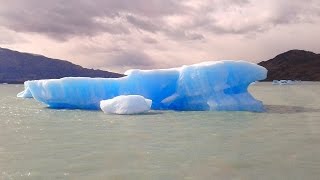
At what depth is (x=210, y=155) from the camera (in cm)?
801

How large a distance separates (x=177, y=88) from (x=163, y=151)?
37.3 feet

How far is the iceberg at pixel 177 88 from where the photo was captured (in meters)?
18.6

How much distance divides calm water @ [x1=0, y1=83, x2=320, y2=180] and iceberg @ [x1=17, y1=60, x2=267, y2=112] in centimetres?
534

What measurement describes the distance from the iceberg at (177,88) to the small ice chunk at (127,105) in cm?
232

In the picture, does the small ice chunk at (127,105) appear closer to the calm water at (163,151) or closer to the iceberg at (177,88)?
the iceberg at (177,88)

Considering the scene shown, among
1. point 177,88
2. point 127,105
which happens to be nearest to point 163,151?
point 127,105

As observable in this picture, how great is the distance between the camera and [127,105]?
17219mm

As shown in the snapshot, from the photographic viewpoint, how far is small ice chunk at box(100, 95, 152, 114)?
676 inches

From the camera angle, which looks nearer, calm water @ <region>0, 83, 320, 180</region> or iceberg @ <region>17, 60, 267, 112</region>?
calm water @ <region>0, 83, 320, 180</region>

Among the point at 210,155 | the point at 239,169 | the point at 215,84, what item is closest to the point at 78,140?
the point at 210,155

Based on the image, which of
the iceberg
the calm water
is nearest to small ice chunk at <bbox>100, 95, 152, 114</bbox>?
the iceberg

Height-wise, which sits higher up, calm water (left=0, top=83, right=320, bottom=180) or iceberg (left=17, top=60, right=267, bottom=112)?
iceberg (left=17, top=60, right=267, bottom=112)

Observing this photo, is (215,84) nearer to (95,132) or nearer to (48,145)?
(95,132)

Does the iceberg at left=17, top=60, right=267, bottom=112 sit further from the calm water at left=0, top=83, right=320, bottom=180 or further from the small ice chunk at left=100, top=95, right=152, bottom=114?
the calm water at left=0, top=83, right=320, bottom=180
